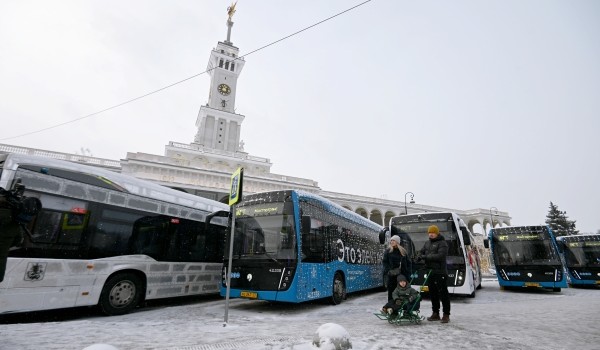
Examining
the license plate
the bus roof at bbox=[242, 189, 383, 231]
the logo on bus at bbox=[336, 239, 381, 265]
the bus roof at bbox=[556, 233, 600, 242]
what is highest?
the bus roof at bbox=[242, 189, 383, 231]

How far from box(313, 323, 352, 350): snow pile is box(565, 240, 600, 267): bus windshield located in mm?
17937

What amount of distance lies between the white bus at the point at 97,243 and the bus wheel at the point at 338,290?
393 cm

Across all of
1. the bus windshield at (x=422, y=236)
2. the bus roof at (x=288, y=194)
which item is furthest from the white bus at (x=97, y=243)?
the bus windshield at (x=422, y=236)

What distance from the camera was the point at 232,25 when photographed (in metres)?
76.5

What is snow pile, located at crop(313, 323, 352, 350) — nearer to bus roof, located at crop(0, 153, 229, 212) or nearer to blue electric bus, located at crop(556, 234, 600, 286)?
bus roof, located at crop(0, 153, 229, 212)

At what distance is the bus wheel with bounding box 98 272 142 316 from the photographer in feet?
22.0

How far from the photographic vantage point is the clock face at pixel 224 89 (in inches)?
2432

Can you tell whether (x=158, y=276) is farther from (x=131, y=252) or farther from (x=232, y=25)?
(x=232, y=25)

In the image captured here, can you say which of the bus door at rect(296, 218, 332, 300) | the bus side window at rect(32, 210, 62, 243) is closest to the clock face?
the bus door at rect(296, 218, 332, 300)

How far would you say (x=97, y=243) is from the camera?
6598 mm

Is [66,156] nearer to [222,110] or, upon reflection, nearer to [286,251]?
[222,110]

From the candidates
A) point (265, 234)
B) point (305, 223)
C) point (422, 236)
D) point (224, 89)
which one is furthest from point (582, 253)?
point (224, 89)

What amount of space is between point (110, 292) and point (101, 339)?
10.4ft

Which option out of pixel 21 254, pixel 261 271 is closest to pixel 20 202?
pixel 21 254
